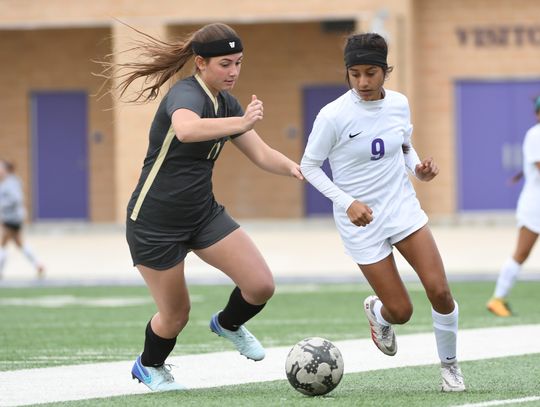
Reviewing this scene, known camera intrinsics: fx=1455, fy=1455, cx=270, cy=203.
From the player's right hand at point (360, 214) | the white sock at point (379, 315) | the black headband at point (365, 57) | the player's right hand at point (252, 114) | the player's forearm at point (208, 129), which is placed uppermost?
the black headband at point (365, 57)

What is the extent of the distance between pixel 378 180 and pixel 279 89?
2632 cm

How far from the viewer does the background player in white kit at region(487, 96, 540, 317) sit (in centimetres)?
1355

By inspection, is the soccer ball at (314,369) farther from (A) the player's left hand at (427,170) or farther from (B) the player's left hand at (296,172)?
(A) the player's left hand at (427,170)

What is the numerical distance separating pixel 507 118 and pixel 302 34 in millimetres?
5279

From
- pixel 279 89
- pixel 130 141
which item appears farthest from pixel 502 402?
pixel 279 89

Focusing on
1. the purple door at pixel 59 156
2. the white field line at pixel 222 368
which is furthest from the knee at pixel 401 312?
the purple door at pixel 59 156

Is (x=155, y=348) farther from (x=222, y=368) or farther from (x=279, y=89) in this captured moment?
(x=279, y=89)

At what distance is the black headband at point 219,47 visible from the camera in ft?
27.1

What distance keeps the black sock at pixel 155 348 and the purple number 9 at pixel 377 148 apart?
63.9 inches

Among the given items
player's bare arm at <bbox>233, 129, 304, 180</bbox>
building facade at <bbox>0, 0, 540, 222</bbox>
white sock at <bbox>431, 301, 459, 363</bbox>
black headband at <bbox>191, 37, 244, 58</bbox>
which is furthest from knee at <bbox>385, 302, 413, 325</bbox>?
building facade at <bbox>0, 0, 540, 222</bbox>

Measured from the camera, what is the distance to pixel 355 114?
8.32 meters

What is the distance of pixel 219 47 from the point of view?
325 inches

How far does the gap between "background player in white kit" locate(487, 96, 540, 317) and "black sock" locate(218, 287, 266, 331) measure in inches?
214

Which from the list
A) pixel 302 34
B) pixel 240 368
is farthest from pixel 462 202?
pixel 240 368
